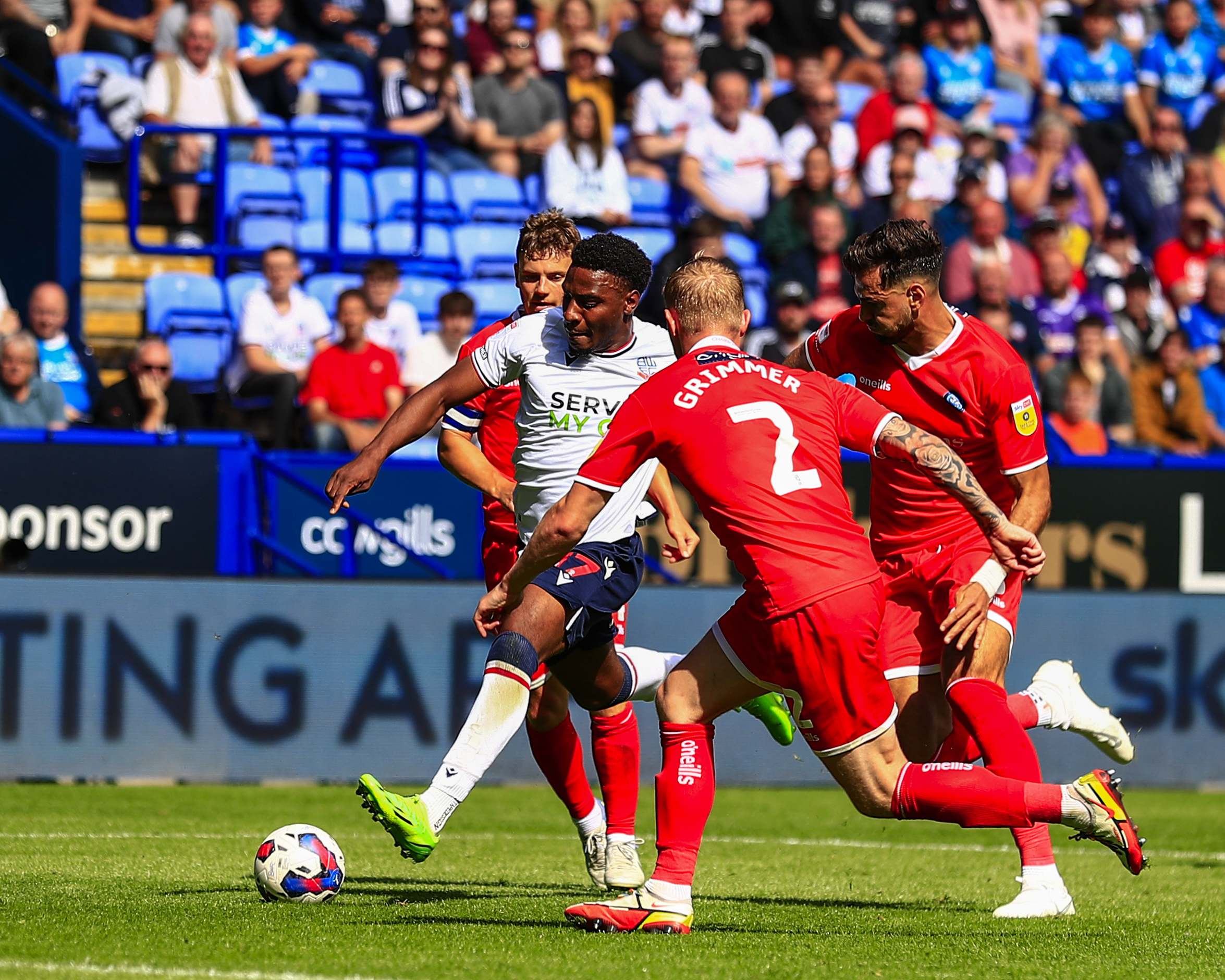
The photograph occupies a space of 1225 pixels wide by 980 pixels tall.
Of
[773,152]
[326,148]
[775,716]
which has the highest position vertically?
[773,152]

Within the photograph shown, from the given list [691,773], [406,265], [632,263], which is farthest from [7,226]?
[691,773]

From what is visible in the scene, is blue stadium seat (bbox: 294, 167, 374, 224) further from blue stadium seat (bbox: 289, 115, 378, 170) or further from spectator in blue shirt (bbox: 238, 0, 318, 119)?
spectator in blue shirt (bbox: 238, 0, 318, 119)

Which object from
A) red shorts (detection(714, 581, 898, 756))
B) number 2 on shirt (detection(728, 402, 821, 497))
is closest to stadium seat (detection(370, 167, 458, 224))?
number 2 on shirt (detection(728, 402, 821, 497))

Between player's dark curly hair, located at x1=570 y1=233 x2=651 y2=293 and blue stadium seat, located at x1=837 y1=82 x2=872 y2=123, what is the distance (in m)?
12.4

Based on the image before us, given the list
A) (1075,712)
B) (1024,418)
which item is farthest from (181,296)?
(1024,418)

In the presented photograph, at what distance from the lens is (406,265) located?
15.5 meters

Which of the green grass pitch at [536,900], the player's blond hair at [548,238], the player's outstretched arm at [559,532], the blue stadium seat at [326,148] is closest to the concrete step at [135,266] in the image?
the blue stadium seat at [326,148]

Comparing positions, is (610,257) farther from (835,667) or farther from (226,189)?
(226,189)

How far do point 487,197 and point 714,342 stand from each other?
34.8ft

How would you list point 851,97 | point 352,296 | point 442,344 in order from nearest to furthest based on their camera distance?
point 352,296
point 442,344
point 851,97

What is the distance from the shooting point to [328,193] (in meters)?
15.5

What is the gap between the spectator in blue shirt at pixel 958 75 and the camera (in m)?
19.0

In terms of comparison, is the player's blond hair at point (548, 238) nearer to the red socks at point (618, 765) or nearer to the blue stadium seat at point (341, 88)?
the red socks at point (618, 765)

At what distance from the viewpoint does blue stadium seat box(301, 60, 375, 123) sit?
16.3 metres
